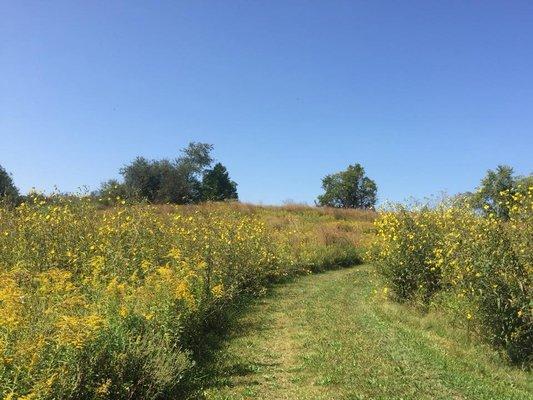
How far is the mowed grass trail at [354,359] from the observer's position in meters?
6.75

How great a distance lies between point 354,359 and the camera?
8133 millimetres

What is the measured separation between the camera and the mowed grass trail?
22.2 feet

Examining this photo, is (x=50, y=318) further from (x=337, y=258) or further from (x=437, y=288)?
(x=337, y=258)

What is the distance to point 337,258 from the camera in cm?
2245

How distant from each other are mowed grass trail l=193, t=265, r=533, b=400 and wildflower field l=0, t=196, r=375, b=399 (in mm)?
852

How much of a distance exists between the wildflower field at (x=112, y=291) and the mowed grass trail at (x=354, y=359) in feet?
2.80

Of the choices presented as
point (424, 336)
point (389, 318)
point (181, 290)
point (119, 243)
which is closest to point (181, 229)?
point (119, 243)

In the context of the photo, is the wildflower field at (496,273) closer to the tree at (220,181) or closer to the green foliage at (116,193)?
the green foliage at (116,193)

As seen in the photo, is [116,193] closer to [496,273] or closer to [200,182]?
[496,273]

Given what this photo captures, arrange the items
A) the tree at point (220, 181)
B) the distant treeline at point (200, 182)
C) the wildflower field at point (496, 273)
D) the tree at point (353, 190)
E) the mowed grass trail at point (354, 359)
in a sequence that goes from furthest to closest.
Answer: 1. the tree at point (353, 190)
2. the tree at point (220, 181)
3. the distant treeline at point (200, 182)
4. the wildflower field at point (496, 273)
5. the mowed grass trail at point (354, 359)

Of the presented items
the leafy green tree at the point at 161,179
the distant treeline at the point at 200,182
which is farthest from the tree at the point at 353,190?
the leafy green tree at the point at 161,179

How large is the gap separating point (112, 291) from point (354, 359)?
413 centimetres

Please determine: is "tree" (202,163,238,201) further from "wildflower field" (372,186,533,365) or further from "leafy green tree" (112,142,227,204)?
"wildflower field" (372,186,533,365)

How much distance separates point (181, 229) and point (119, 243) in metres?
2.84
